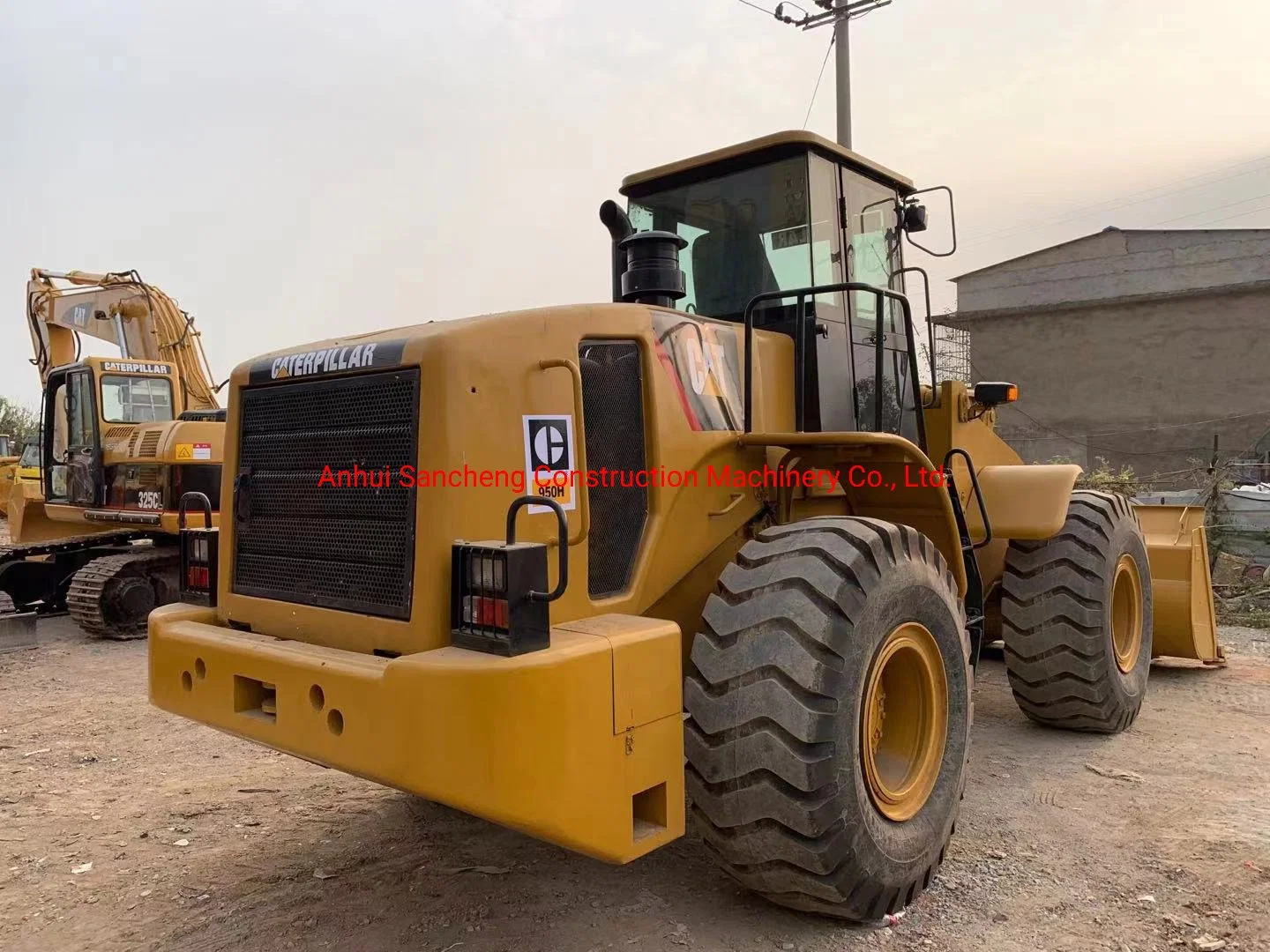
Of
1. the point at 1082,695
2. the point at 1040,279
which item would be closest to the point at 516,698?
the point at 1082,695

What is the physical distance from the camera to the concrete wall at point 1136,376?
2691 centimetres

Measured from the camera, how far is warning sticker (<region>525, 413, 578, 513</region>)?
3145 millimetres

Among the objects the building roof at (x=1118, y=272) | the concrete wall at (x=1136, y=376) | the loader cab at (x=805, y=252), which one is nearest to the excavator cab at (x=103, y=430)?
the loader cab at (x=805, y=252)

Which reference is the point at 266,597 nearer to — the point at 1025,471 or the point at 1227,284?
the point at 1025,471

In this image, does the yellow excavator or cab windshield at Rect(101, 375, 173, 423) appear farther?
cab windshield at Rect(101, 375, 173, 423)

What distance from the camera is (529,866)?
3.85 meters

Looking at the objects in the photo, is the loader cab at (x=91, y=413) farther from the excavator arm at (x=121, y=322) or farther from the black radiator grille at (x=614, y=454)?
the black radiator grille at (x=614, y=454)

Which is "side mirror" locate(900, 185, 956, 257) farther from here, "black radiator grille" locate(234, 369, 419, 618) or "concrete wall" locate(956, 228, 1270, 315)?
"concrete wall" locate(956, 228, 1270, 315)

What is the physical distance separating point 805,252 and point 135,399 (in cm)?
933

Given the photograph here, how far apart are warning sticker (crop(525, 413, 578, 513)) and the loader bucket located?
5.34m

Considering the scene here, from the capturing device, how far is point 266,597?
3580 mm

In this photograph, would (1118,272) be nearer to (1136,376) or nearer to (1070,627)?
(1136,376)

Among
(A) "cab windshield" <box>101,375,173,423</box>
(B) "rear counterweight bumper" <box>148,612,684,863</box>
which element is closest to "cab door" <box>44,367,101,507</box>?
(A) "cab windshield" <box>101,375,173,423</box>

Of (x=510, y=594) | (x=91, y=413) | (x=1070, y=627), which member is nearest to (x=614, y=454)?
(x=510, y=594)
